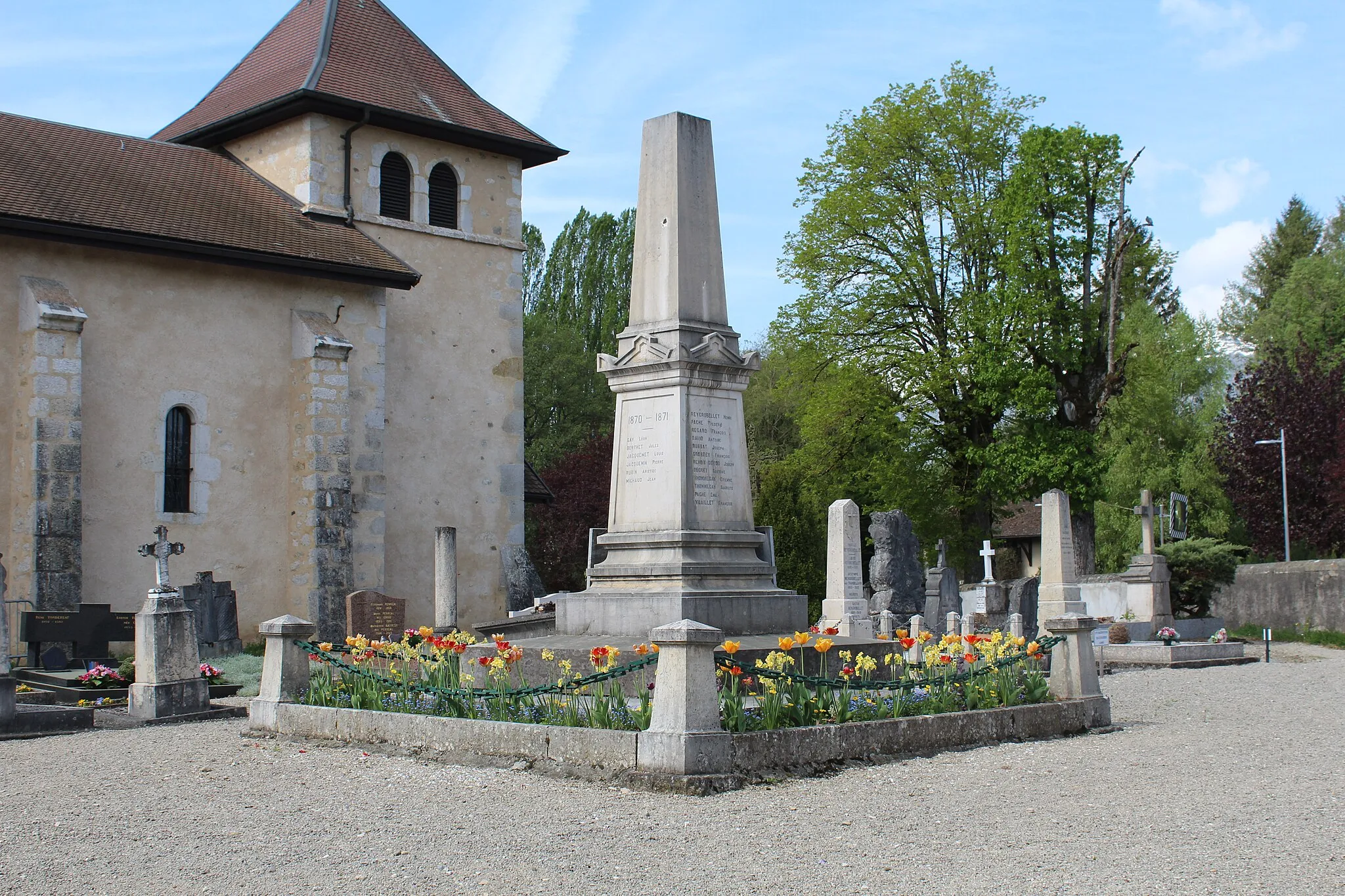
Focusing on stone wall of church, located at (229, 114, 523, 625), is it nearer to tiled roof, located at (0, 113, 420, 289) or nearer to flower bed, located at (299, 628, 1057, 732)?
Answer: tiled roof, located at (0, 113, 420, 289)

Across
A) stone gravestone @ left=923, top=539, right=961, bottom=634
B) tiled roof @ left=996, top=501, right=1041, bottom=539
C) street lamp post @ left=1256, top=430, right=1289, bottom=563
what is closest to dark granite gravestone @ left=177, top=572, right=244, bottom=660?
stone gravestone @ left=923, top=539, right=961, bottom=634

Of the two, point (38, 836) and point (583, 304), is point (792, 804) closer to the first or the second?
point (38, 836)

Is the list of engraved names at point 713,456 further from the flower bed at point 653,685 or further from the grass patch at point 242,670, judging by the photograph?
Result: the grass patch at point 242,670

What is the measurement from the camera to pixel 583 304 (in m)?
48.8

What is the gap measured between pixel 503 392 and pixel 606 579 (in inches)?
539

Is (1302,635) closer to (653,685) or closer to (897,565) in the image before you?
(897,565)

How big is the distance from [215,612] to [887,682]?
12.4 m

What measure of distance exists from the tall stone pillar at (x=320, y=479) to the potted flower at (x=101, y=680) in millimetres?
7423

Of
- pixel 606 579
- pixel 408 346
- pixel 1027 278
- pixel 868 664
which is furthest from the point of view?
pixel 1027 278

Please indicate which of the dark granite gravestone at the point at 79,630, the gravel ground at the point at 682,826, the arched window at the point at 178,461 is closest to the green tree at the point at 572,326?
the arched window at the point at 178,461

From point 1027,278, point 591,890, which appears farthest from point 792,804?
point 1027,278

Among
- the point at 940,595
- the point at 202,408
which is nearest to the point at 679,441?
the point at 202,408

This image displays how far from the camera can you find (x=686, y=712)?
741 cm

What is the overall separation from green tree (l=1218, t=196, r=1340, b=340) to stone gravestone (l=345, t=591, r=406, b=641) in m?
34.0
